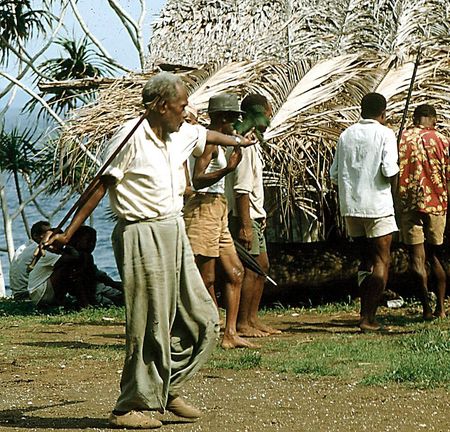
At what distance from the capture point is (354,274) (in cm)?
1245

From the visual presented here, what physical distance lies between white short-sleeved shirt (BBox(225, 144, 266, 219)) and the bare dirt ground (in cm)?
154

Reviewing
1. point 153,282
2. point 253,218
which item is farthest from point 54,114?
point 153,282

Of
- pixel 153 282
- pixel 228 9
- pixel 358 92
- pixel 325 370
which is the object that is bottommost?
pixel 325 370

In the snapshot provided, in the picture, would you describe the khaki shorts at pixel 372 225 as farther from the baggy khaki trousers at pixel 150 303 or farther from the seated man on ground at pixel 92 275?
the seated man on ground at pixel 92 275

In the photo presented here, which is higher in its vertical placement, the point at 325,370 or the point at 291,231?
the point at 291,231

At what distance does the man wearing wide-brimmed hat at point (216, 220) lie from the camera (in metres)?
8.35

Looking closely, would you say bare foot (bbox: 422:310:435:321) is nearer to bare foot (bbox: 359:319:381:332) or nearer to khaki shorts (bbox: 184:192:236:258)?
bare foot (bbox: 359:319:381:332)

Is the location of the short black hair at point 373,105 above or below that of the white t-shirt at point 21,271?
above

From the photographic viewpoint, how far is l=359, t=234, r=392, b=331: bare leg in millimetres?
9523

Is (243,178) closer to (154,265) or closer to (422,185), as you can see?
(422,185)

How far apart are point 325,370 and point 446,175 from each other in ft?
9.30

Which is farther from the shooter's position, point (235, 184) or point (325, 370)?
point (235, 184)

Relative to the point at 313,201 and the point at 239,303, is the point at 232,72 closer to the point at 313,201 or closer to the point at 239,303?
the point at 313,201

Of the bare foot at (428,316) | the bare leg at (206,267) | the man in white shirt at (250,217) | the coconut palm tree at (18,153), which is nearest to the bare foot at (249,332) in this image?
the man in white shirt at (250,217)
